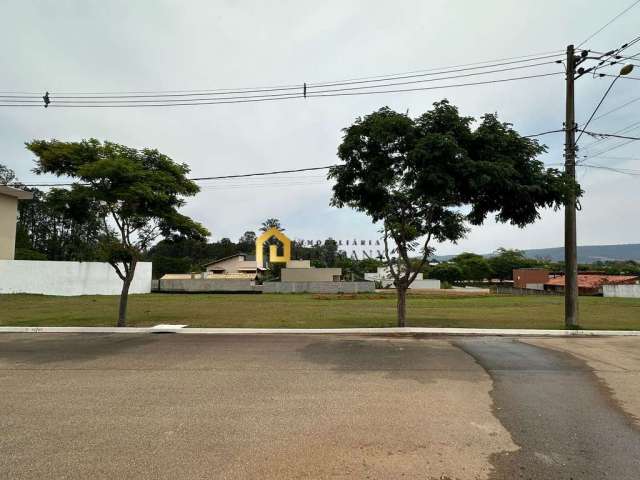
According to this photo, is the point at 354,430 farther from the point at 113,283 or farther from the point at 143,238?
the point at 113,283

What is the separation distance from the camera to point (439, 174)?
39.3 ft

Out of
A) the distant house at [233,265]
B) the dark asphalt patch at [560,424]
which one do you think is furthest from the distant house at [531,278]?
the dark asphalt patch at [560,424]

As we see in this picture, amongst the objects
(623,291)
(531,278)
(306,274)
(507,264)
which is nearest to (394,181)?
(306,274)

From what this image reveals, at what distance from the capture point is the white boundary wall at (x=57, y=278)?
3522 cm

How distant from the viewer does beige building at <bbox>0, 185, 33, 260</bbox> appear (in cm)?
3609

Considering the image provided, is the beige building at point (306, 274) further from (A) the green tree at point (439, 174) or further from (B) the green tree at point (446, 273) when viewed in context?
(B) the green tree at point (446, 273)

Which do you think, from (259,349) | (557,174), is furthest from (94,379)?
(557,174)

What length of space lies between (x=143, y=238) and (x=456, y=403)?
13.2 metres

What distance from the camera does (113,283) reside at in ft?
138

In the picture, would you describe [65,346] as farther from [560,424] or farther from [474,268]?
[474,268]

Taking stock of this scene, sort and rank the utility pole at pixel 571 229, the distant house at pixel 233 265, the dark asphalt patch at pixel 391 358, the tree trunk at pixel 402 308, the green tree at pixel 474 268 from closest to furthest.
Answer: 1. the dark asphalt patch at pixel 391 358
2. the tree trunk at pixel 402 308
3. the utility pole at pixel 571 229
4. the distant house at pixel 233 265
5. the green tree at pixel 474 268

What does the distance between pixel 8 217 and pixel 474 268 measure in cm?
9820

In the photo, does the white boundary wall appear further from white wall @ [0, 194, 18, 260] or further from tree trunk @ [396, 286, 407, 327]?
tree trunk @ [396, 286, 407, 327]

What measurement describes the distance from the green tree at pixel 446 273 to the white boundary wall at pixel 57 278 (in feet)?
239
